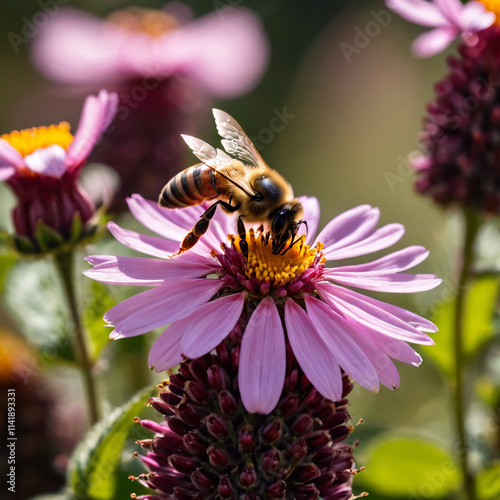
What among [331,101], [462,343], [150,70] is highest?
[331,101]

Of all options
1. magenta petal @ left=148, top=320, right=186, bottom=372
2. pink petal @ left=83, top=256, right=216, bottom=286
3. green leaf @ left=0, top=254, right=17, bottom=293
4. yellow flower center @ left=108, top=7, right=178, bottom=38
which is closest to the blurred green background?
yellow flower center @ left=108, top=7, right=178, bottom=38

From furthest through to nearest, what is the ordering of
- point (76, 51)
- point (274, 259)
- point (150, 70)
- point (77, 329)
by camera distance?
1. point (76, 51)
2. point (150, 70)
3. point (77, 329)
4. point (274, 259)

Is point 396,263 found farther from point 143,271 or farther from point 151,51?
point 151,51

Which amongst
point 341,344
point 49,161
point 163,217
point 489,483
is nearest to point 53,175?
point 49,161

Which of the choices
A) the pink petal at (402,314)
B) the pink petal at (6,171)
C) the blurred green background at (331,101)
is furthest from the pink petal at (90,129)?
the blurred green background at (331,101)

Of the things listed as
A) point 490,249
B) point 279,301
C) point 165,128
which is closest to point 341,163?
point 165,128

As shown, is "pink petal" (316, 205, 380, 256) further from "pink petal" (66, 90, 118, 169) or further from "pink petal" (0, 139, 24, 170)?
"pink petal" (0, 139, 24, 170)

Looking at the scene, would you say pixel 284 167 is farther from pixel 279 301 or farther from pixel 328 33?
pixel 279 301
